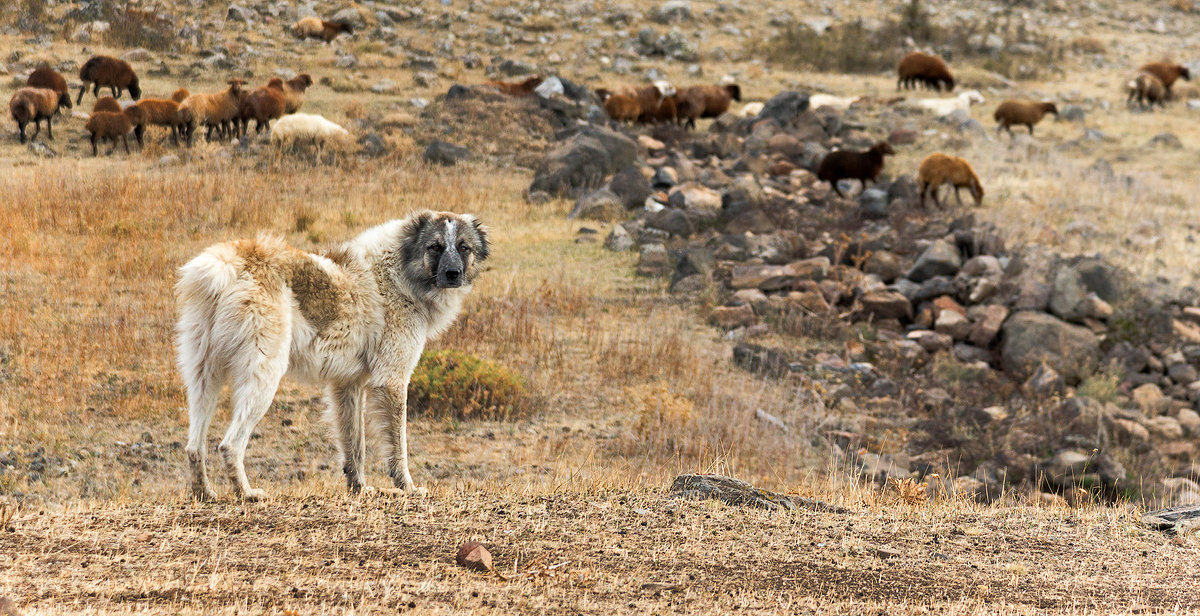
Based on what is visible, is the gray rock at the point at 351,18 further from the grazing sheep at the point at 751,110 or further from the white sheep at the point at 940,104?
the white sheep at the point at 940,104

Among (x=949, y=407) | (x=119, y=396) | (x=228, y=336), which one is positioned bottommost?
(x=949, y=407)

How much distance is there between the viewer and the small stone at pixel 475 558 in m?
4.72

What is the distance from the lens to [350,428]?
6438 millimetres

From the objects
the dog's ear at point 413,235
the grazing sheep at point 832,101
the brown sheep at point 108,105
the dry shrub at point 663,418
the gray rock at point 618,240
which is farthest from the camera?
the grazing sheep at point 832,101

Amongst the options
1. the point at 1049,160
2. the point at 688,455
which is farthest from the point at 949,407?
the point at 1049,160

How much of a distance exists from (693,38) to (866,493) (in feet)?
102

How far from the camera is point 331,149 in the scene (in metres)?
19.6

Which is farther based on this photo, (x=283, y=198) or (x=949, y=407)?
(x=283, y=198)

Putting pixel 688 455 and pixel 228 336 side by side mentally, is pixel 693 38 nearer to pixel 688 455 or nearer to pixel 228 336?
pixel 688 455

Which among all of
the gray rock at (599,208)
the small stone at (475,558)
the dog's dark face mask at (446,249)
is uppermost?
the dog's dark face mask at (446,249)

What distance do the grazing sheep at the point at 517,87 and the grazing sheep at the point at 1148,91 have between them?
17.1m

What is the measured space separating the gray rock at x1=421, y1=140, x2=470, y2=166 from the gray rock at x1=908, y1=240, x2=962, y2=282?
9570 millimetres

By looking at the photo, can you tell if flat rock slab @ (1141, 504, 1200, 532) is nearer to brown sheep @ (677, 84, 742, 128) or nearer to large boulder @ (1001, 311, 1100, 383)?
large boulder @ (1001, 311, 1100, 383)

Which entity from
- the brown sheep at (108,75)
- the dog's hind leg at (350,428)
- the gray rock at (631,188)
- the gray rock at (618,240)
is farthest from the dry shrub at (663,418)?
the brown sheep at (108,75)
